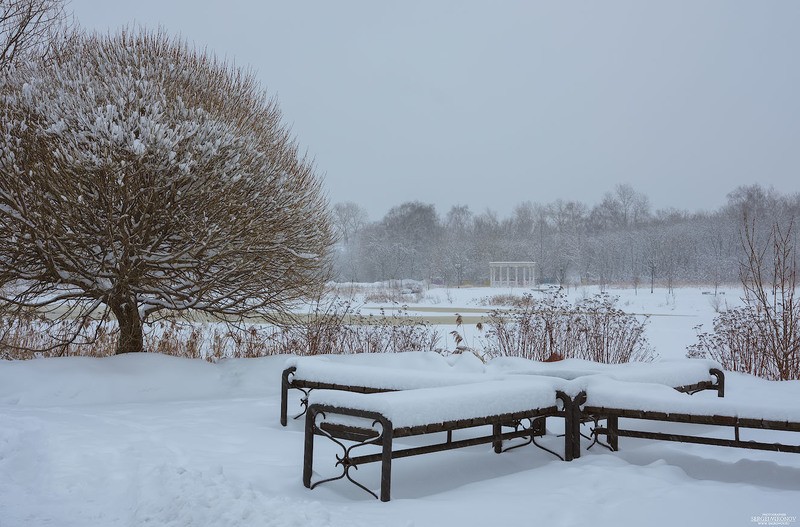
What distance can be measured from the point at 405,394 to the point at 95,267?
17.9 ft

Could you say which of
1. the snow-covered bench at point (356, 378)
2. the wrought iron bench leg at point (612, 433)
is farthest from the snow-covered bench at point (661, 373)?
the snow-covered bench at point (356, 378)

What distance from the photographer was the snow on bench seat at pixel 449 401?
4.18 metres

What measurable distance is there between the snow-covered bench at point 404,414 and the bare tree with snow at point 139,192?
4379mm

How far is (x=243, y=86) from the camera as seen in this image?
10594 millimetres

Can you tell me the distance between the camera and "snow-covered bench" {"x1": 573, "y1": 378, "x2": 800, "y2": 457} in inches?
178

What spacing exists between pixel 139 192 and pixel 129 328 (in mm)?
2214

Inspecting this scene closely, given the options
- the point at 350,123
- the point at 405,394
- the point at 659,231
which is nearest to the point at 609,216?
the point at 659,231

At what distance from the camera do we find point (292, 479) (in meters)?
4.48

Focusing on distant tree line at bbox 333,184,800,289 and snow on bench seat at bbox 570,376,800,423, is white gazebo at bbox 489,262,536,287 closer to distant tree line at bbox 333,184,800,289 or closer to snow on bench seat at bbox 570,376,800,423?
distant tree line at bbox 333,184,800,289

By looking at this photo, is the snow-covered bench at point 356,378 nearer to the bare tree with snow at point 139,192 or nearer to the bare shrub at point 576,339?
the bare tree with snow at point 139,192

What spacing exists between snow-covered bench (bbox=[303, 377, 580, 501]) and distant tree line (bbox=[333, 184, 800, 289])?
41.8 meters

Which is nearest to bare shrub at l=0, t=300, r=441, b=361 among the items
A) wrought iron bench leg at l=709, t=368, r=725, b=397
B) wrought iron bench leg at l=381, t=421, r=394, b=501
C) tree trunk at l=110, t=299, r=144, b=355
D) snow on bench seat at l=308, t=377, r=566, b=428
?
tree trunk at l=110, t=299, r=144, b=355

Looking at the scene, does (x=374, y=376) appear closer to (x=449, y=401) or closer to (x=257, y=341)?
(x=449, y=401)

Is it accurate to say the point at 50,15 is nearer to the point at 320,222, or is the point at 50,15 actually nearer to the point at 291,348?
the point at 320,222
